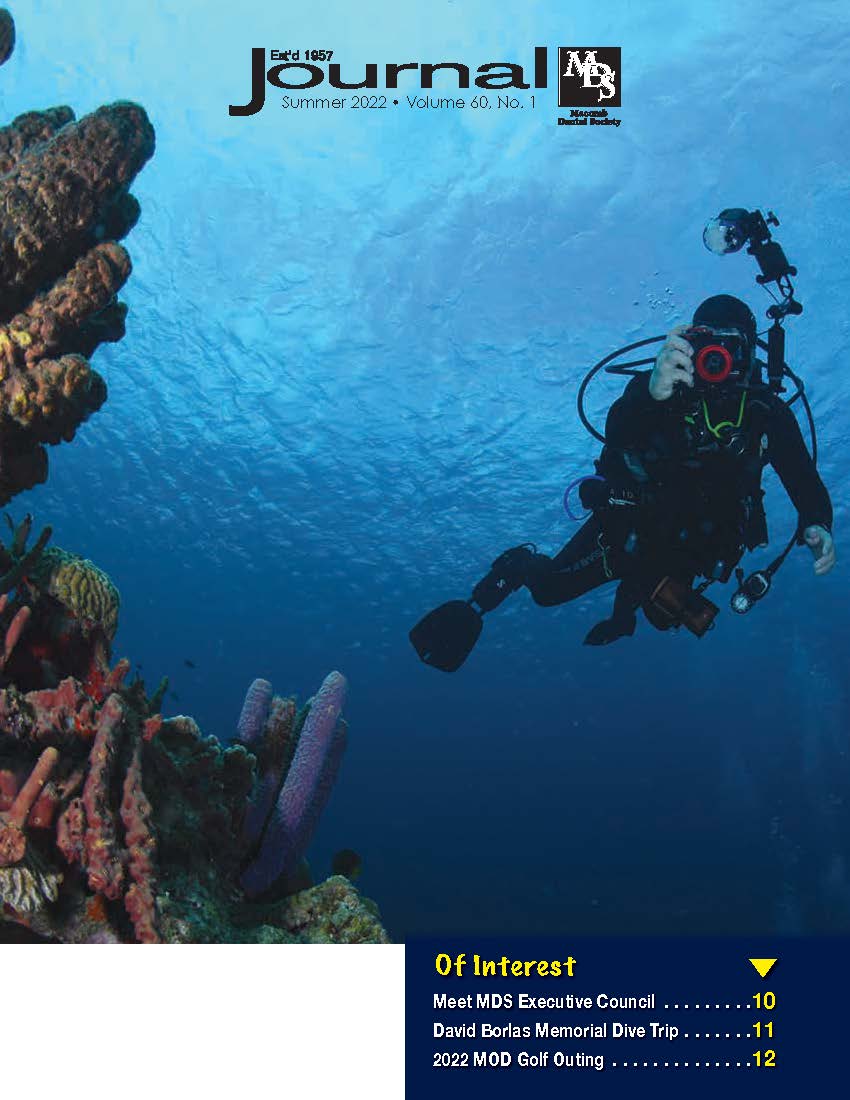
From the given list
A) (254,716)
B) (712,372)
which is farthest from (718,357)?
(254,716)

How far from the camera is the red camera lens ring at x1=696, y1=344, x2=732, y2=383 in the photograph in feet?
19.7

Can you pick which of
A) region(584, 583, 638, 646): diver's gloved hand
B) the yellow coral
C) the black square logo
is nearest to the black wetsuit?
region(584, 583, 638, 646): diver's gloved hand

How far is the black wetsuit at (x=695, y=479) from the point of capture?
630 centimetres

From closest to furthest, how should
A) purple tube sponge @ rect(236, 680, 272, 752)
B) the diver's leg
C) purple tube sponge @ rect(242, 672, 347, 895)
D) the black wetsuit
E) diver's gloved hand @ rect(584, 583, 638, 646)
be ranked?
1. purple tube sponge @ rect(242, 672, 347, 895)
2. purple tube sponge @ rect(236, 680, 272, 752)
3. the black wetsuit
4. diver's gloved hand @ rect(584, 583, 638, 646)
5. the diver's leg

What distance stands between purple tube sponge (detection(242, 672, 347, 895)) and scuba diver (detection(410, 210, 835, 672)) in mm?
3830

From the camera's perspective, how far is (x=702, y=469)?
641cm

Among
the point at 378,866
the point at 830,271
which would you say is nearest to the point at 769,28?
the point at 830,271

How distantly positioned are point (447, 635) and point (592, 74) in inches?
318

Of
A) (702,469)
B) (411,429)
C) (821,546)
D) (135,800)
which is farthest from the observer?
(411,429)

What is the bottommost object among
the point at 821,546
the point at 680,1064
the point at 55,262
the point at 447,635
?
the point at 680,1064

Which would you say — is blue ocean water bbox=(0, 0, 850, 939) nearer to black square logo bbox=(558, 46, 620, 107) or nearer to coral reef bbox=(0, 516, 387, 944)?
black square logo bbox=(558, 46, 620, 107)

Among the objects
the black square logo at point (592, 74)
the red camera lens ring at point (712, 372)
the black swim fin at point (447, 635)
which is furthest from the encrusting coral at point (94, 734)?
the black square logo at point (592, 74)

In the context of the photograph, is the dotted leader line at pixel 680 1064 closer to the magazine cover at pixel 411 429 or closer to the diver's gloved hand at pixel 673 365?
the magazine cover at pixel 411 429

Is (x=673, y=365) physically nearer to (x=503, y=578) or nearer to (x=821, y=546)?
(x=821, y=546)
